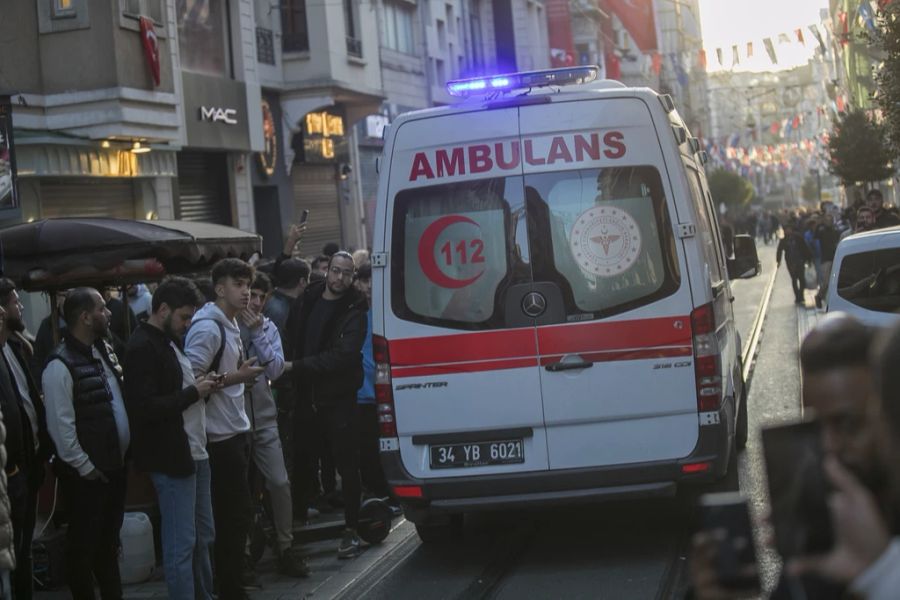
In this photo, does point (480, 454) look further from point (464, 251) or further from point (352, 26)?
point (352, 26)

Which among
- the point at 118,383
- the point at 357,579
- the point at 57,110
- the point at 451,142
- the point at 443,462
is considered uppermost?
the point at 57,110

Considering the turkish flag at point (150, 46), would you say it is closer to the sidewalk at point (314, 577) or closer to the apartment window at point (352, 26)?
the apartment window at point (352, 26)

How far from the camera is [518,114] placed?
8.39 m

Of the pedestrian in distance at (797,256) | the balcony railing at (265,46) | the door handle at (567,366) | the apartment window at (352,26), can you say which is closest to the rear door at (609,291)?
the door handle at (567,366)

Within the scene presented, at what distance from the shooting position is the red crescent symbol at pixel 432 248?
8.33 metres

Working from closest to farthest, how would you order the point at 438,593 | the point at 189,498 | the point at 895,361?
the point at 895,361
the point at 189,498
the point at 438,593

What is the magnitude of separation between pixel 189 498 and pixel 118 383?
0.71 m

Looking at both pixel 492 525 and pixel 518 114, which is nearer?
pixel 518 114

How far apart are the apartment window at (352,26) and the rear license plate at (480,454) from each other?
21546 millimetres

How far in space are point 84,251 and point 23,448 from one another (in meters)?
3.71

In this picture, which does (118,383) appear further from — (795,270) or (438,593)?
(795,270)

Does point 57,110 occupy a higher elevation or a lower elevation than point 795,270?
A: higher

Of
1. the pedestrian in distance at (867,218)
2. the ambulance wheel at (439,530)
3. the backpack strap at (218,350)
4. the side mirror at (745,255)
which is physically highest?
the pedestrian in distance at (867,218)

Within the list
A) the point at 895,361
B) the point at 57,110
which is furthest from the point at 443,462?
the point at 57,110
